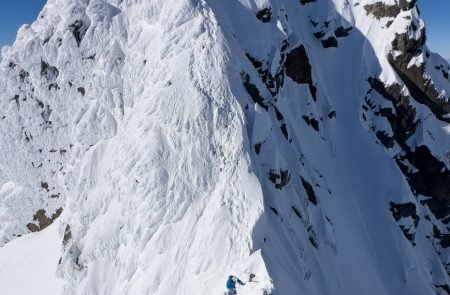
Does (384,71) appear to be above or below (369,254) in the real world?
above

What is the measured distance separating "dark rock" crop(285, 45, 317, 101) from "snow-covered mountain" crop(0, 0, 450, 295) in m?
0.20

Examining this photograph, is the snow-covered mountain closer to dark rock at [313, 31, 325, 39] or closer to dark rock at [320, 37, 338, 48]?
dark rock at [320, 37, 338, 48]

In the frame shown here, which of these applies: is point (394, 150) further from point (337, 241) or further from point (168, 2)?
point (168, 2)

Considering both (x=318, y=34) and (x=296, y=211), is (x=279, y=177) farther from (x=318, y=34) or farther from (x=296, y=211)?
(x=318, y=34)

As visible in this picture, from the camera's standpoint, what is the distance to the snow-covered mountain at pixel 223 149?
1795 cm

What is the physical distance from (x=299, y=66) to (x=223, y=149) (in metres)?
16.2

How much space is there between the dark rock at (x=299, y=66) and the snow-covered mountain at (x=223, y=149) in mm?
197

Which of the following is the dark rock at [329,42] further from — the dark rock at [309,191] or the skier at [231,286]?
the skier at [231,286]

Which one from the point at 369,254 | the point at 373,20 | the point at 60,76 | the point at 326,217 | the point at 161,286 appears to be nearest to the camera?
the point at 161,286

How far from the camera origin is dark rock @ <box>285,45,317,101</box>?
3105 centimetres

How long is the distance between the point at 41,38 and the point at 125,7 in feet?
24.6

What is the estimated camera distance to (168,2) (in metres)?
22.8

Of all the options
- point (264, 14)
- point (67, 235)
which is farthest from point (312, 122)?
point (67, 235)

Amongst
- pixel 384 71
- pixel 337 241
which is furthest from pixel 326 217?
pixel 384 71
